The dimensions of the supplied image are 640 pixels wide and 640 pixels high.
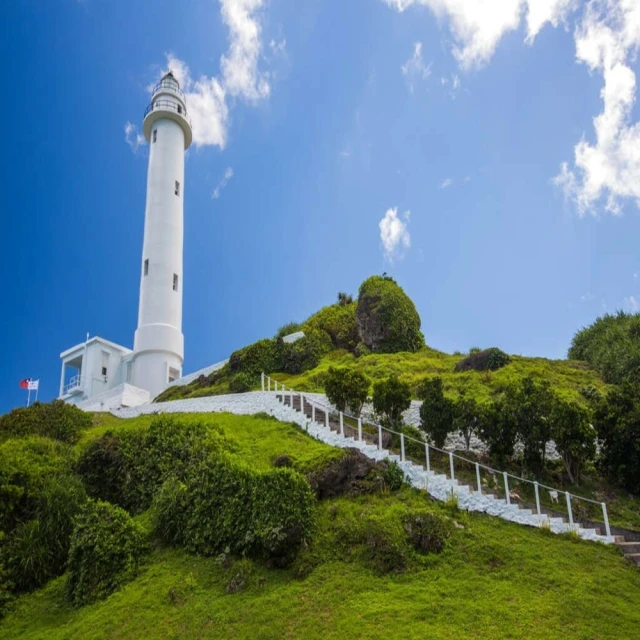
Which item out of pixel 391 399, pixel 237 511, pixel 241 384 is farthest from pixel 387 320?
pixel 237 511

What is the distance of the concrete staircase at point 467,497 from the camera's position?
14453 mm

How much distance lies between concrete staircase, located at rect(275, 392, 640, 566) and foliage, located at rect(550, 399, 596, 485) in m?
2.76

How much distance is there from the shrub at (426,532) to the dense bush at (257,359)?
64.2ft

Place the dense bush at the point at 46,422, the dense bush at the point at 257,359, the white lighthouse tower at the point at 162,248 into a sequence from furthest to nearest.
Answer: the white lighthouse tower at the point at 162,248
the dense bush at the point at 257,359
the dense bush at the point at 46,422

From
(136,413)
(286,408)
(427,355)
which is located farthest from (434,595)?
(427,355)

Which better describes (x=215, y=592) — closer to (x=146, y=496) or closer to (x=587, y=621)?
(x=146, y=496)

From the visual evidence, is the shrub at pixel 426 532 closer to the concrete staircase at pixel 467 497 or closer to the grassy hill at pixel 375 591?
the grassy hill at pixel 375 591

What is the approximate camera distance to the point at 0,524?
16.0 metres

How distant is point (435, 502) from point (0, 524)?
10209 mm

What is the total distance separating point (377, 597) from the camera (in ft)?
39.2

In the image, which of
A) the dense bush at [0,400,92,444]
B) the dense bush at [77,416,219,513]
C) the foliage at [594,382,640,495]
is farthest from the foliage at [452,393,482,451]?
the dense bush at [0,400,92,444]

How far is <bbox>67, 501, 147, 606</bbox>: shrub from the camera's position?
14.0 meters

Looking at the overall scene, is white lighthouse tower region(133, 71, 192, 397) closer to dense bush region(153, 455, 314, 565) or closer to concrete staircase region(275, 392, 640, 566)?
concrete staircase region(275, 392, 640, 566)

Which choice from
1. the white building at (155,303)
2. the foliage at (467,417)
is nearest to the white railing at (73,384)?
the white building at (155,303)
